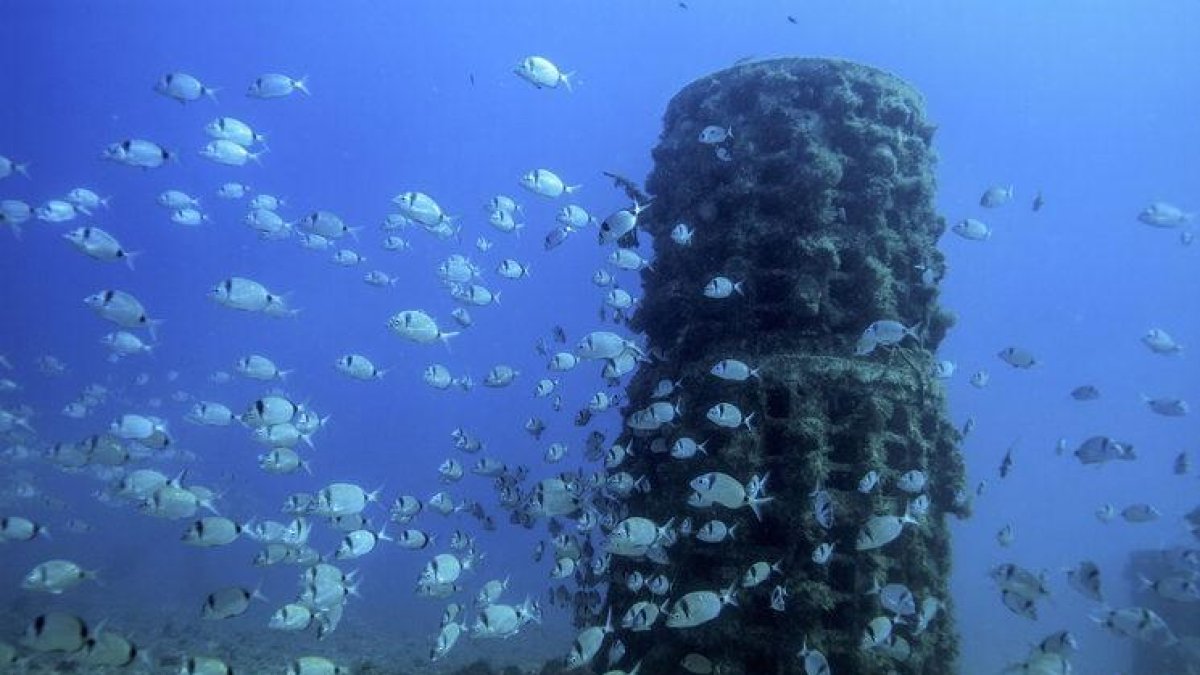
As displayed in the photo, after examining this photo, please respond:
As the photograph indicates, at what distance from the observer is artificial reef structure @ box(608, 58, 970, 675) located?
372 inches

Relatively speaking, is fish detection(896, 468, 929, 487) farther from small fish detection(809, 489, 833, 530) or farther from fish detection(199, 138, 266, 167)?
fish detection(199, 138, 266, 167)

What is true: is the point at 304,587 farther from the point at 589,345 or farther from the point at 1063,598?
the point at 1063,598

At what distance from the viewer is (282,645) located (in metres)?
17.6

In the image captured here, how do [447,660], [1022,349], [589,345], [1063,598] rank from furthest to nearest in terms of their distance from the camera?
[1063,598], [447,660], [1022,349], [589,345]

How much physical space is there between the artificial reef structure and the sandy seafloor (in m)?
5.30

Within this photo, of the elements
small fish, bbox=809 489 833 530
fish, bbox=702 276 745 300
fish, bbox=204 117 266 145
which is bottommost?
small fish, bbox=809 489 833 530

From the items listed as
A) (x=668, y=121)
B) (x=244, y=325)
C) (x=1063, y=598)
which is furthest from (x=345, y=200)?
(x=668, y=121)

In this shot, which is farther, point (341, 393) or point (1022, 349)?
point (341, 393)

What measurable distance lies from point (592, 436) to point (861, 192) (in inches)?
229

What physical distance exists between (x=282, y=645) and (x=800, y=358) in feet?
45.9

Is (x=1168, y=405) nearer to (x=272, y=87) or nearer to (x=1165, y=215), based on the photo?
(x=1165, y=215)

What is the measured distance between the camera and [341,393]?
411 ft

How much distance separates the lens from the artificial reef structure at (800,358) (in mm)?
9461

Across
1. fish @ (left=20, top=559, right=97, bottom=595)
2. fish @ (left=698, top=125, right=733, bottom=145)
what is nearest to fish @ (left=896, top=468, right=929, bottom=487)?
fish @ (left=698, top=125, right=733, bottom=145)
